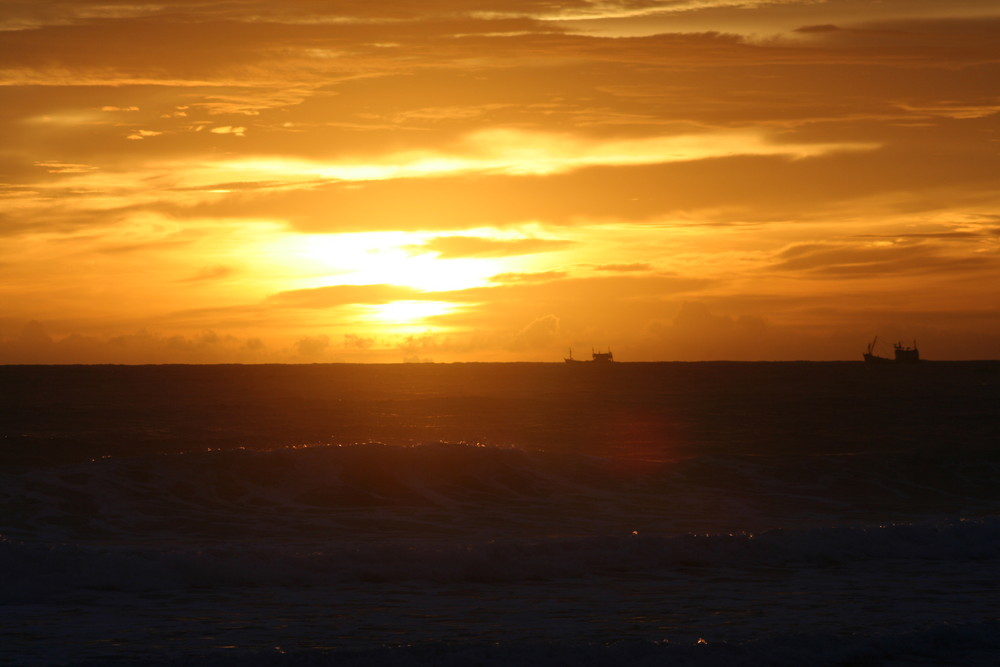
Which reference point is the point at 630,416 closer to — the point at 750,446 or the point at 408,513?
the point at 750,446

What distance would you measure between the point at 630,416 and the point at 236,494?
4041 centimetres

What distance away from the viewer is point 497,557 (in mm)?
18234

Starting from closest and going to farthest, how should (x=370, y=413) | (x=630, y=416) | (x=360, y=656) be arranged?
(x=360, y=656)
(x=630, y=416)
(x=370, y=413)

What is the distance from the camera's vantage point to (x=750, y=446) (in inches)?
1780

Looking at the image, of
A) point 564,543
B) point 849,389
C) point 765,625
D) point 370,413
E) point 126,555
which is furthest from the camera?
point 849,389

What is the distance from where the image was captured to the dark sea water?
516 inches

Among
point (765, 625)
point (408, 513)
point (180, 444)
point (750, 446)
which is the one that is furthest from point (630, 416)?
point (765, 625)

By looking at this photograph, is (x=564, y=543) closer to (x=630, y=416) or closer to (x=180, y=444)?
(x=180, y=444)

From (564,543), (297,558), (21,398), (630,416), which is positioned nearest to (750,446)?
(630,416)

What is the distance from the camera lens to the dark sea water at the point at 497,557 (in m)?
13.1

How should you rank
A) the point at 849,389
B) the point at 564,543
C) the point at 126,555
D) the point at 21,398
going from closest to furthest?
the point at 126,555 → the point at 564,543 → the point at 21,398 → the point at 849,389

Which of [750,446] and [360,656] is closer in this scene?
[360,656]

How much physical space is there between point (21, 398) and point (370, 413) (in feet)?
116

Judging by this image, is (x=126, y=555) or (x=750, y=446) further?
(x=750, y=446)
